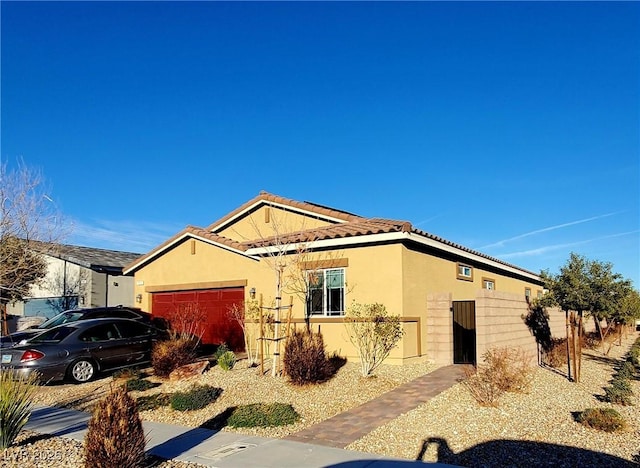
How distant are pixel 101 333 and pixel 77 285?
14.7 metres

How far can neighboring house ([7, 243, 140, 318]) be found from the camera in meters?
27.0

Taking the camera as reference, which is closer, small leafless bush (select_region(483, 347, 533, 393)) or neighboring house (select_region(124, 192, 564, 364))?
small leafless bush (select_region(483, 347, 533, 393))

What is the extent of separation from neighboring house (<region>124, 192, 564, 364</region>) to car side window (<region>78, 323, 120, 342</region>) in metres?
3.98

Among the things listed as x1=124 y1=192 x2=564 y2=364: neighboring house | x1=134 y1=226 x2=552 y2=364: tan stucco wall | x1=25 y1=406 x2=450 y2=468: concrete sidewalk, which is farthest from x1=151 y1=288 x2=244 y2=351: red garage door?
x1=25 y1=406 x2=450 y2=468: concrete sidewalk

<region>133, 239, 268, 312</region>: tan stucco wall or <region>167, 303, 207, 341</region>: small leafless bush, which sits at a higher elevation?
<region>133, 239, 268, 312</region>: tan stucco wall

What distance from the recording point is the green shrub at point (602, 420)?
25.6 feet

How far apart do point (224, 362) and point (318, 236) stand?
13.9 feet

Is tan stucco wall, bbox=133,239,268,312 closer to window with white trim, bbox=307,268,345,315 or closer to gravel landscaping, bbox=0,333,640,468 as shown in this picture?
window with white trim, bbox=307,268,345,315

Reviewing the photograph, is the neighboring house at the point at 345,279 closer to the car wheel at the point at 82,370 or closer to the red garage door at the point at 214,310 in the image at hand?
the red garage door at the point at 214,310

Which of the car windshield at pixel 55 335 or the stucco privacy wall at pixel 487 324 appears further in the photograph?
the car windshield at pixel 55 335

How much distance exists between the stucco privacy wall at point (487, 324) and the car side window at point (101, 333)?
8.38 metres

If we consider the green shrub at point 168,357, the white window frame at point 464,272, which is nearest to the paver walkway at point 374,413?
the green shrub at point 168,357

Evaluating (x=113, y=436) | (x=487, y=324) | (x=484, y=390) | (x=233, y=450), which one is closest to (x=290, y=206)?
(x=487, y=324)

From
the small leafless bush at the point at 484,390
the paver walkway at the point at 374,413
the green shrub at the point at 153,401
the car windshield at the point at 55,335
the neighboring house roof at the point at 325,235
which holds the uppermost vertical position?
the neighboring house roof at the point at 325,235
